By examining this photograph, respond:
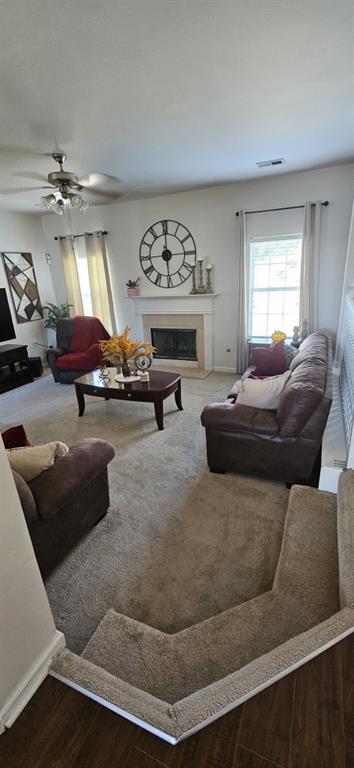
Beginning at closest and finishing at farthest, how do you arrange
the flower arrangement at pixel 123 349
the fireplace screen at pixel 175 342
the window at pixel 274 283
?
the flower arrangement at pixel 123 349 → the window at pixel 274 283 → the fireplace screen at pixel 175 342

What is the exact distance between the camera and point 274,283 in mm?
4719

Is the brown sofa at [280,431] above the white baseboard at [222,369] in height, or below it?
above

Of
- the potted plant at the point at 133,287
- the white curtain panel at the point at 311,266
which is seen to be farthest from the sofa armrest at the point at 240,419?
the potted plant at the point at 133,287

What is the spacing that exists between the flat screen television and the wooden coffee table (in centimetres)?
237

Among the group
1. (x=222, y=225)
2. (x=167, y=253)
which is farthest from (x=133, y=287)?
(x=222, y=225)

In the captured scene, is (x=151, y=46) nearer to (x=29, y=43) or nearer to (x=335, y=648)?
(x=29, y=43)

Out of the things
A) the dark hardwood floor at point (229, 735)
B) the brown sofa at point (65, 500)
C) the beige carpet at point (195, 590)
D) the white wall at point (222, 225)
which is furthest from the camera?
the white wall at point (222, 225)

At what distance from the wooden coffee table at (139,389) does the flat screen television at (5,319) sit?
2373 mm

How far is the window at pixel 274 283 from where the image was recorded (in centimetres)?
455

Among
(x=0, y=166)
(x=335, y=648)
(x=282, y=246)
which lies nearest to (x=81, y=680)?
(x=335, y=648)

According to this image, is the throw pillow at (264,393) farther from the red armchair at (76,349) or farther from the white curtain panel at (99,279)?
the white curtain panel at (99,279)

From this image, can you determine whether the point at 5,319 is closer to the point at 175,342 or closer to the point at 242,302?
the point at 175,342

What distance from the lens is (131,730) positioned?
976mm

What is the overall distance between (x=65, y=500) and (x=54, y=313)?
16.8 ft
